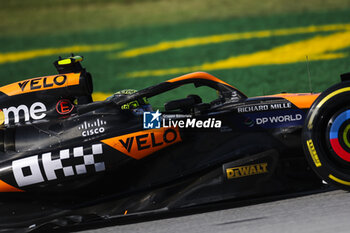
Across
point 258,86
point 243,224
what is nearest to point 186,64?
point 258,86

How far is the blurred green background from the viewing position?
9.52m

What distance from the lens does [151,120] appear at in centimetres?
470

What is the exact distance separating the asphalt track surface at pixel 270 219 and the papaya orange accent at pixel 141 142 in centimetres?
61

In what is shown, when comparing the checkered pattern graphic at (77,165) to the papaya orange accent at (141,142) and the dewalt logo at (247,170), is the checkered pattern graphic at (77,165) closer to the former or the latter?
the papaya orange accent at (141,142)

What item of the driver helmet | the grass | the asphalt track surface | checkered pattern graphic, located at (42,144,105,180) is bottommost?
the asphalt track surface

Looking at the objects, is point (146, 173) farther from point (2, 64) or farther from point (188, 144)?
point (2, 64)

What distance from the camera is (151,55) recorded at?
35.4ft

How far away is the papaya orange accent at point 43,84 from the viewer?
5223 millimetres

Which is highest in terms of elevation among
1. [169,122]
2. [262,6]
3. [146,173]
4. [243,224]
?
[262,6]

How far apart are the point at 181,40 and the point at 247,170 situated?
23.2 ft

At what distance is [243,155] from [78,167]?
1461 mm

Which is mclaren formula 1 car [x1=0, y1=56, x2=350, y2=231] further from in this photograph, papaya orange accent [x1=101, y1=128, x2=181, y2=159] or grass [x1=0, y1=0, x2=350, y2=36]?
grass [x1=0, y1=0, x2=350, y2=36]

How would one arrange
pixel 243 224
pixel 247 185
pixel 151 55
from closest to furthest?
pixel 243 224
pixel 247 185
pixel 151 55

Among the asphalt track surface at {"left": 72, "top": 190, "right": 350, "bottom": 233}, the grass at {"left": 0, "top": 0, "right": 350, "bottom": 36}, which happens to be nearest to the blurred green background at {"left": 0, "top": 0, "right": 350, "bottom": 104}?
the grass at {"left": 0, "top": 0, "right": 350, "bottom": 36}
